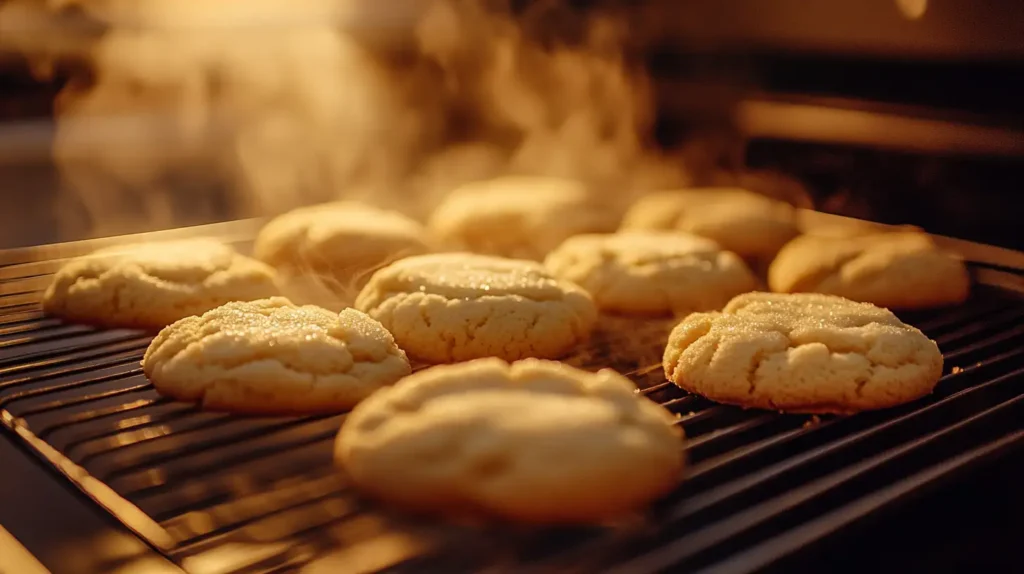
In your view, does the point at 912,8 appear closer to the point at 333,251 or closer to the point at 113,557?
the point at 333,251

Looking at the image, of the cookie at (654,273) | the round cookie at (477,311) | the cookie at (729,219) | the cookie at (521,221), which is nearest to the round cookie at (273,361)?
the round cookie at (477,311)

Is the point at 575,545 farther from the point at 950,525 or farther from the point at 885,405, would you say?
the point at 885,405

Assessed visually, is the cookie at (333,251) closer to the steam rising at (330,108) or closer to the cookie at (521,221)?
the cookie at (521,221)

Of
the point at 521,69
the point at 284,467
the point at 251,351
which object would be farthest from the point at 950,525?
the point at 521,69

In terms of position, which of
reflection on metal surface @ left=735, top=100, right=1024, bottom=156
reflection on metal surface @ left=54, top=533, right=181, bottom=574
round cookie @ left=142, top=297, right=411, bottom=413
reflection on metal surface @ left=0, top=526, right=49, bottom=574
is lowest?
reflection on metal surface @ left=54, top=533, right=181, bottom=574

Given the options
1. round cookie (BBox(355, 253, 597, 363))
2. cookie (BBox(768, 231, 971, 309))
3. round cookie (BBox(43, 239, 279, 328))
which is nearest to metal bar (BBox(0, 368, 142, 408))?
round cookie (BBox(43, 239, 279, 328))

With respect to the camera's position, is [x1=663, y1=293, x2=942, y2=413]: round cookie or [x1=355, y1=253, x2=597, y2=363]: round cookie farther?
[x1=355, y1=253, x2=597, y2=363]: round cookie

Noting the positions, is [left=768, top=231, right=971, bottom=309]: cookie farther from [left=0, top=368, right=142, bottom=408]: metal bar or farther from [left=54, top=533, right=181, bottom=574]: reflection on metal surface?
[left=54, top=533, right=181, bottom=574]: reflection on metal surface

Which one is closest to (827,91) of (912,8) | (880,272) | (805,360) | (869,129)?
(869,129)
